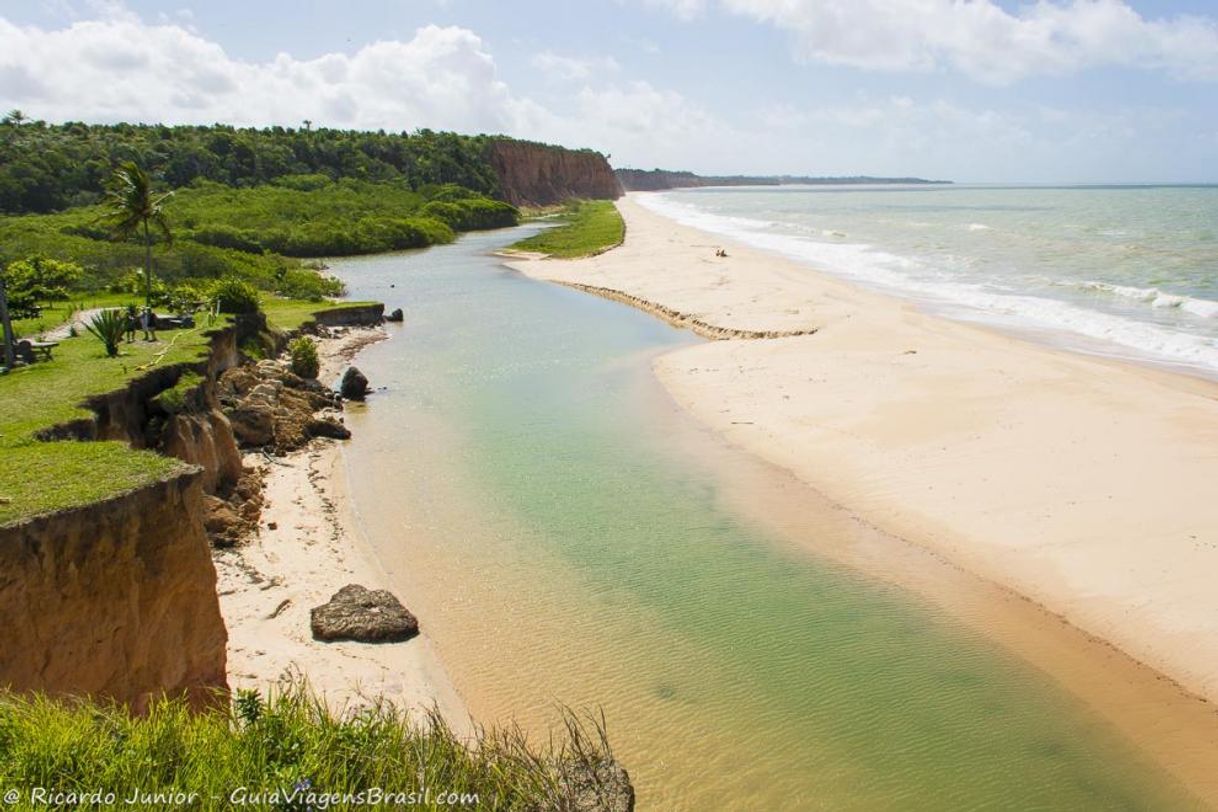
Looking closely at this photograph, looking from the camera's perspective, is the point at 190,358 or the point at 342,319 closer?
the point at 190,358

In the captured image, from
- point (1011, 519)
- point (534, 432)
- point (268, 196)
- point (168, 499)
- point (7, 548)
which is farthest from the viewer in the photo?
point (268, 196)

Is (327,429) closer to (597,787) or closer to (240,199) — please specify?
(597,787)

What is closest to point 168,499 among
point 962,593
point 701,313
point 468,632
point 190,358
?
point 468,632

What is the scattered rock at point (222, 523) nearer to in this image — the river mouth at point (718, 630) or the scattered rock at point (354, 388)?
the river mouth at point (718, 630)

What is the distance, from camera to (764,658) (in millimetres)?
12047

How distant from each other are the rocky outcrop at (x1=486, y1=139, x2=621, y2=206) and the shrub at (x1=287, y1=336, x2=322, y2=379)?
106601 mm

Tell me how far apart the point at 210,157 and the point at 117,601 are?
314 ft

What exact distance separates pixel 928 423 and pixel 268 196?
77.4m

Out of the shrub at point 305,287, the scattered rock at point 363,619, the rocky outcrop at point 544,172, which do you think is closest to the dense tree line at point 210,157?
the rocky outcrop at point 544,172

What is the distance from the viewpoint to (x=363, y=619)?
40.4 ft

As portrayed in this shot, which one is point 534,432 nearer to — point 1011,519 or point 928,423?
point 928,423

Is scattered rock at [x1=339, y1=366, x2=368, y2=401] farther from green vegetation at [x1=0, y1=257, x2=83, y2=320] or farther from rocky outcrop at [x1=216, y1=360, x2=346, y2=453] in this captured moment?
green vegetation at [x1=0, y1=257, x2=83, y2=320]

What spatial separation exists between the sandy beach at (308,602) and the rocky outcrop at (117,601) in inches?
48.0

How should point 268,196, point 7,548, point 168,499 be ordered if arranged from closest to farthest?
1. point 7,548
2. point 168,499
3. point 268,196
